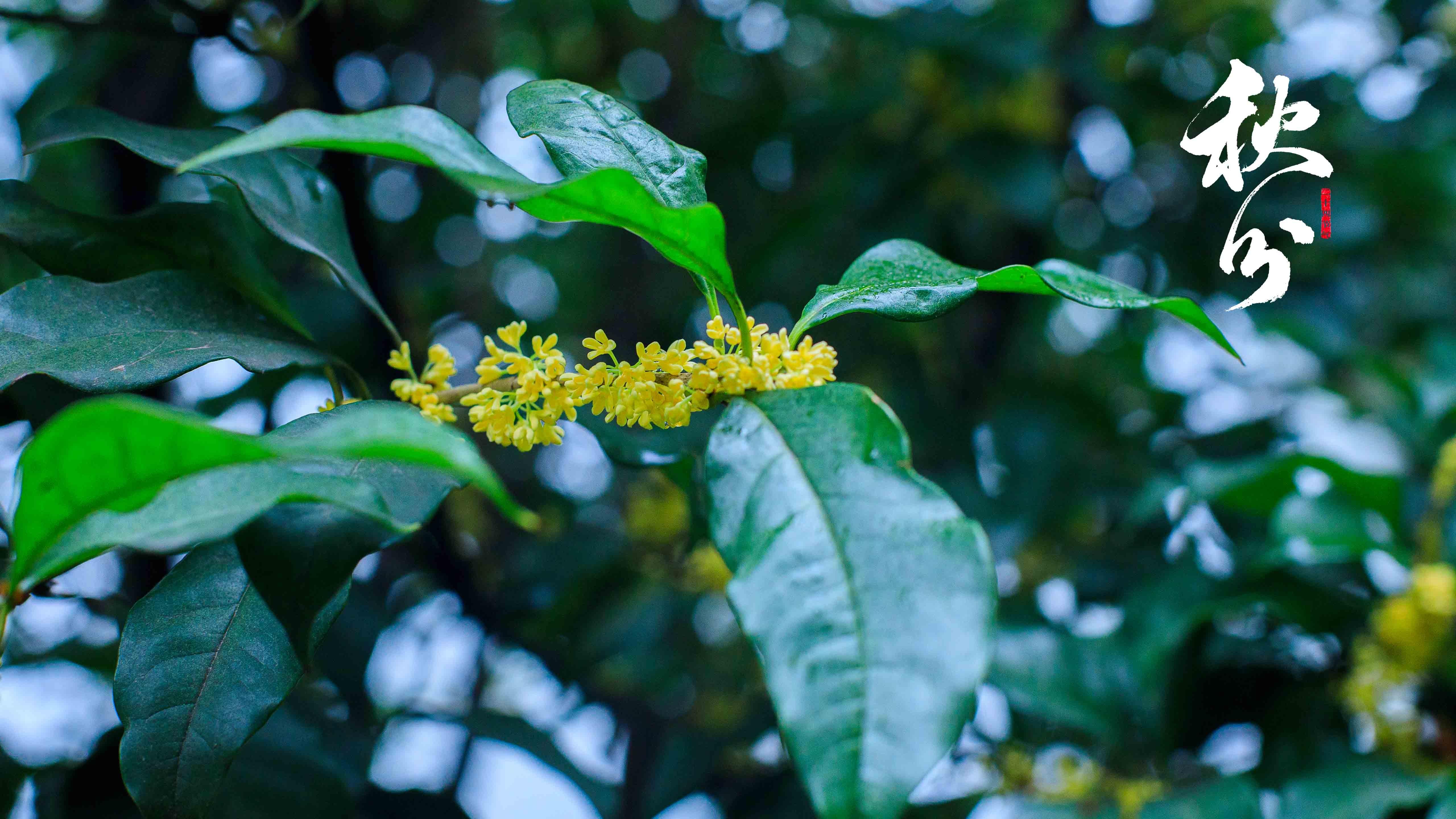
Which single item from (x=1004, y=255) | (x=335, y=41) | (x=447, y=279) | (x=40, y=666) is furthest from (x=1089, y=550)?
(x=40, y=666)

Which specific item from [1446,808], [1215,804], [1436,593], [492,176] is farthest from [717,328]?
[1436,593]

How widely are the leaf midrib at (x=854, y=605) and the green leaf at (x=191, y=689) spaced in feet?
1.00

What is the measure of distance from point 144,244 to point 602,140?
1.33 feet

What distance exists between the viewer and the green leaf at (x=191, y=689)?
0.52 m

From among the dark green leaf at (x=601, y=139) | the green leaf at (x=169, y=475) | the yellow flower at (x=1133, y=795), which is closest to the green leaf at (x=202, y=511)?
the green leaf at (x=169, y=475)

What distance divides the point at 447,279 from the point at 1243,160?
1.63m

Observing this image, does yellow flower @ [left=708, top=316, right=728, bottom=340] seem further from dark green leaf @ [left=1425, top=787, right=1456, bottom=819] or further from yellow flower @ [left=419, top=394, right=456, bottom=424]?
dark green leaf @ [left=1425, top=787, right=1456, bottom=819]

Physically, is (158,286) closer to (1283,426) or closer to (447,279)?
(447,279)

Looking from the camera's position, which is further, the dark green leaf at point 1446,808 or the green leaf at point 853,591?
the dark green leaf at point 1446,808

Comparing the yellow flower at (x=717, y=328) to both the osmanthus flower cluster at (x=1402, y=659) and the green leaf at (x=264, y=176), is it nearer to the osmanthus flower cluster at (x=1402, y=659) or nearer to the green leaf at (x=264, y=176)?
the green leaf at (x=264, y=176)

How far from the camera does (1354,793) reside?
1.03m

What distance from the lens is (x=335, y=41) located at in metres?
1.08

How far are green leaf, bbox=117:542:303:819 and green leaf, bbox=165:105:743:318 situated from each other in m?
0.25

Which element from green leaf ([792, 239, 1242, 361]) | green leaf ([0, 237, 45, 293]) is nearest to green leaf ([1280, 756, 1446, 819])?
green leaf ([792, 239, 1242, 361])
